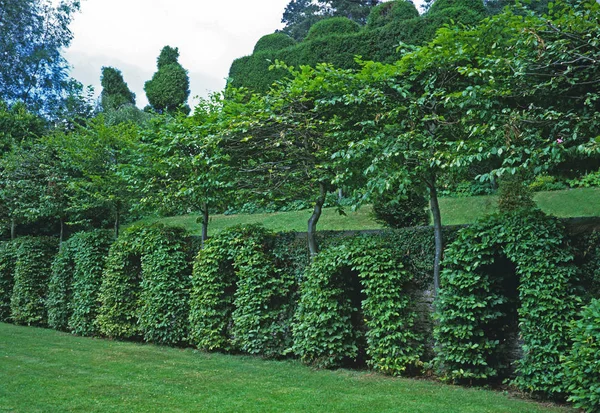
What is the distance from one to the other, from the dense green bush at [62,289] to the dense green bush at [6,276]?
2.86 metres

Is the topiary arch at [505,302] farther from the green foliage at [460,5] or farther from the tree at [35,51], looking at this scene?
the tree at [35,51]

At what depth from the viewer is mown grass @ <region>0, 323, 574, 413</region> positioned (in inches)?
240

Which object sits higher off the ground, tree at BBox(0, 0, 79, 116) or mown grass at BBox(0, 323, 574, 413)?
tree at BBox(0, 0, 79, 116)

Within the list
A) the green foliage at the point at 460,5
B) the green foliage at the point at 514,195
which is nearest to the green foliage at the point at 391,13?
the green foliage at the point at 460,5

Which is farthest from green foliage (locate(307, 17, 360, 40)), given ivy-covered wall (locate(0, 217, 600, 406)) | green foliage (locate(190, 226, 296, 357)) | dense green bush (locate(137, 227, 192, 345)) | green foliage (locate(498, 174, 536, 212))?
green foliage (locate(190, 226, 296, 357))

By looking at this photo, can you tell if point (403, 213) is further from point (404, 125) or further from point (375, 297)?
point (404, 125)

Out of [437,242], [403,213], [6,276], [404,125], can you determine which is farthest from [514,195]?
[6,276]

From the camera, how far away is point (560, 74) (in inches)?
231

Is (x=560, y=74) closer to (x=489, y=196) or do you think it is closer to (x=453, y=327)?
(x=453, y=327)

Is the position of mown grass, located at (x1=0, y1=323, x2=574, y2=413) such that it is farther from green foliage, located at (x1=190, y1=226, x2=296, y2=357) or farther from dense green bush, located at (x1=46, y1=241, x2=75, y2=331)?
dense green bush, located at (x1=46, y1=241, x2=75, y2=331)

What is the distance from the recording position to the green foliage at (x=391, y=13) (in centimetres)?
2409

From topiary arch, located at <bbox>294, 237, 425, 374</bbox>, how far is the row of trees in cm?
73

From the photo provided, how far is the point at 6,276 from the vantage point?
16.6 meters

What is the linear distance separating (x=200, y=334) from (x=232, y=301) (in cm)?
86
